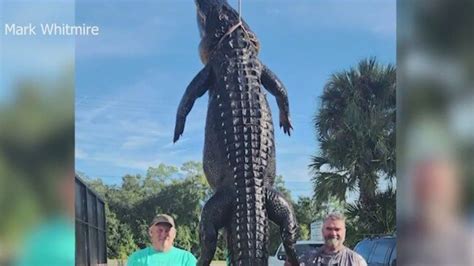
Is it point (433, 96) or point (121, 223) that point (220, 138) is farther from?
point (433, 96)

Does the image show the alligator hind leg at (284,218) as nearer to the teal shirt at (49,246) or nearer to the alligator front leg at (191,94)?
the alligator front leg at (191,94)

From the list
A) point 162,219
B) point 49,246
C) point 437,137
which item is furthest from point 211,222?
point 437,137

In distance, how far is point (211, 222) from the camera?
8.89 ft

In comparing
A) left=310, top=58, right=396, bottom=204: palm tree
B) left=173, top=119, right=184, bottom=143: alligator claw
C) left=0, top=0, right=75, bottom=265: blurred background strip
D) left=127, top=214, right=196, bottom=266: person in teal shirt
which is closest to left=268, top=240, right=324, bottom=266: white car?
left=310, top=58, right=396, bottom=204: palm tree

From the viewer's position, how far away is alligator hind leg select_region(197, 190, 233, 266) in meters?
2.71

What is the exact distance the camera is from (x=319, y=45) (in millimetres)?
2658

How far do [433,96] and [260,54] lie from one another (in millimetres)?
706

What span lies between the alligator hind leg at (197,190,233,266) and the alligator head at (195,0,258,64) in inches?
23.0

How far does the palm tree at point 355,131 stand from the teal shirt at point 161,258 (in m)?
0.58

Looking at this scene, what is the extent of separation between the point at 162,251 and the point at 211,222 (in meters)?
0.23

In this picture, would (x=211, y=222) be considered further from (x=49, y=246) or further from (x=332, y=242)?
(x=49, y=246)

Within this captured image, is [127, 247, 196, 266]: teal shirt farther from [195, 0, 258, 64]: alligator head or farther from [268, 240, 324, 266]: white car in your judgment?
[195, 0, 258, 64]: alligator head

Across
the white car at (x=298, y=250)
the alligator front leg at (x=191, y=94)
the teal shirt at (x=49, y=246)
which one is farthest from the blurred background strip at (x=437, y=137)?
the teal shirt at (x=49, y=246)

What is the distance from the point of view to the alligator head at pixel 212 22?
8.95 feet
